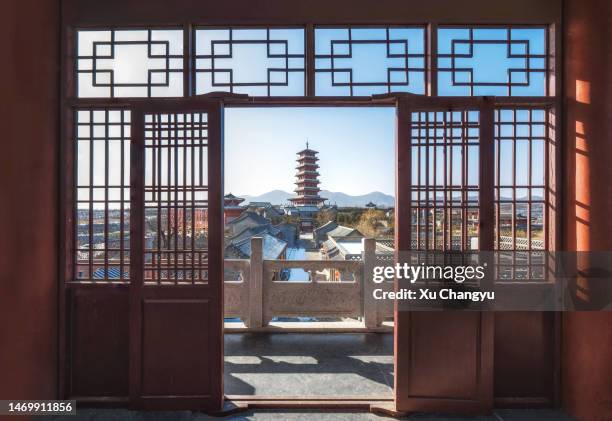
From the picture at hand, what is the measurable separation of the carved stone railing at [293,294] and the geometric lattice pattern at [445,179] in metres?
1.63

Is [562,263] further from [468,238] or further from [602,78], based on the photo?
[602,78]

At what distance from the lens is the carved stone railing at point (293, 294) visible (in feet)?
12.7

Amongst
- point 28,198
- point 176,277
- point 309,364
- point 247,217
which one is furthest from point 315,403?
point 247,217

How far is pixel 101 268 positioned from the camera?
2389 mm

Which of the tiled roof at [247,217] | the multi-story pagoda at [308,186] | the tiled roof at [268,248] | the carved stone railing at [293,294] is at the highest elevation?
the multi-story pagoda at [308,186]

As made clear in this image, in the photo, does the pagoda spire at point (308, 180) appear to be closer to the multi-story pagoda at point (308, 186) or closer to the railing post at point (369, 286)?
the multi-story pagoda at point (308, 186)

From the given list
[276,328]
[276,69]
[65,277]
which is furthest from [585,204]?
[65,277]

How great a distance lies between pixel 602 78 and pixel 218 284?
8.81 feet

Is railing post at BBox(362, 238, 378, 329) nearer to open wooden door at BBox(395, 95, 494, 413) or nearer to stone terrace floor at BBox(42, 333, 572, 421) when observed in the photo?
stone terrace floor at BBox(42, 333, 572, 421)

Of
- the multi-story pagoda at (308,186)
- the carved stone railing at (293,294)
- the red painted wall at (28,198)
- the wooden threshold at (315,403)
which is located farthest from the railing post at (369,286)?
the multi-story pagoda at (308,186)

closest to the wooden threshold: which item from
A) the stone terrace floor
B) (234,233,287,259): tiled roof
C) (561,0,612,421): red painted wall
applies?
the stone terrace floor

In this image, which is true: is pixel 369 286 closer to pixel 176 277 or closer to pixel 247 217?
pixel 176 277

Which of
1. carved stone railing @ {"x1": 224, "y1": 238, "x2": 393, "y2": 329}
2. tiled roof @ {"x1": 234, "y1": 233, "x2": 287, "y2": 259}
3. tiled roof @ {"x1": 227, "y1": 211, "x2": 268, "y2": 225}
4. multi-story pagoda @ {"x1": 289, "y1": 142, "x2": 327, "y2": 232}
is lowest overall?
tiled roof @ {"x1": 234, "y1": 233, "x2": 287, "y2": 259}

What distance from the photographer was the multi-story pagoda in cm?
2802
